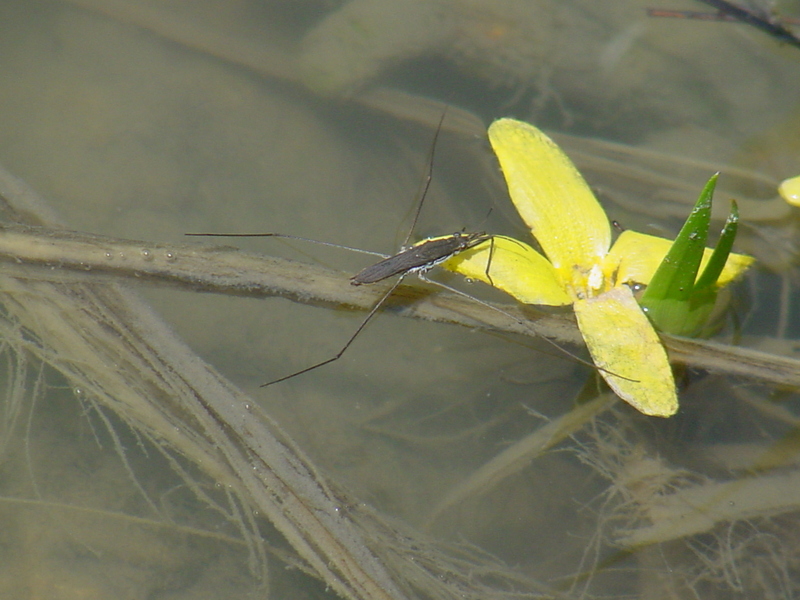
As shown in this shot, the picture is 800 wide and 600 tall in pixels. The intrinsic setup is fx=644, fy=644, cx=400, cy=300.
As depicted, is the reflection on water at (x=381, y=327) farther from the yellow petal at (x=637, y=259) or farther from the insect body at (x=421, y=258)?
the yellow petal at (x=637, y=259)

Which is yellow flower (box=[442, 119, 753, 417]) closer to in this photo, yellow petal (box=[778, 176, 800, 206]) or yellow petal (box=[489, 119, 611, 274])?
yellow petal (box=[489, 119, 611, 274])

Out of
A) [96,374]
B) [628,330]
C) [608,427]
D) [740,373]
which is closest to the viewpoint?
[628,330]

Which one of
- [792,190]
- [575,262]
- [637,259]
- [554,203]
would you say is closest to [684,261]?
[637,259]

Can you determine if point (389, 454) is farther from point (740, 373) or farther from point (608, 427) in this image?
point (740, 373)

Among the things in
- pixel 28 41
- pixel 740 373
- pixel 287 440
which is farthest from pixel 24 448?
pixel 740 373

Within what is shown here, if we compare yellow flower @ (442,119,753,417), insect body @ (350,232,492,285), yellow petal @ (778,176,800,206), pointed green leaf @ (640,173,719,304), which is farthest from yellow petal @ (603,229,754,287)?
yellow petal @ (778,176,800,206)

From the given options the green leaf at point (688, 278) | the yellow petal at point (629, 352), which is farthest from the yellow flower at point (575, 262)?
the green leaf at point (688, 278)
